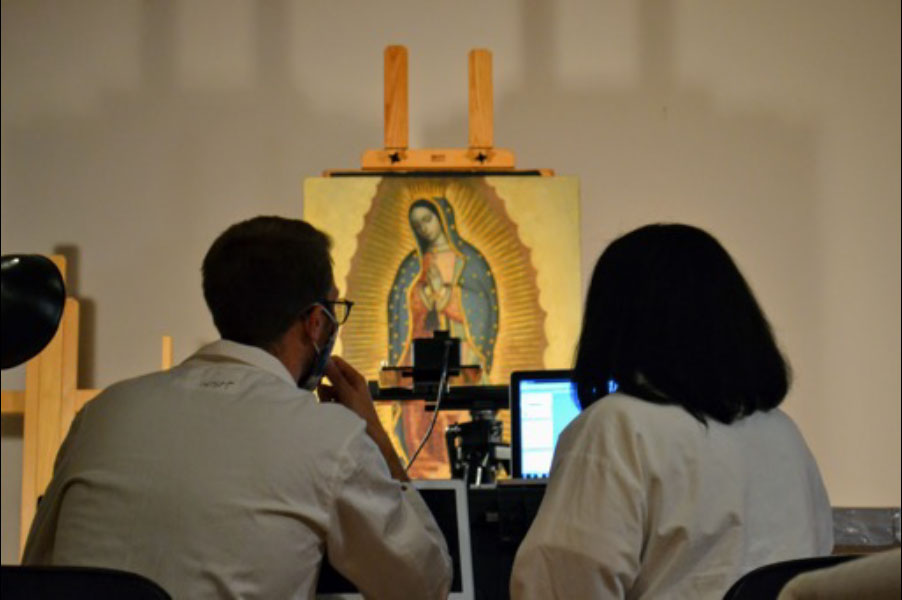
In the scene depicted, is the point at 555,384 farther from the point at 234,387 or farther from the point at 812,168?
the point at 812,168

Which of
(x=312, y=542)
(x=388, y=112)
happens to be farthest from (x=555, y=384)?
(x=388, y=112)

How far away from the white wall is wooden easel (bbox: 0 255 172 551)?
337 mm

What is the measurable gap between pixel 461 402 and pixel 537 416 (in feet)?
0.51

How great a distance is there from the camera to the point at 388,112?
430 cm

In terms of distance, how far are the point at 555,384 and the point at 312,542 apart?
3.17ft

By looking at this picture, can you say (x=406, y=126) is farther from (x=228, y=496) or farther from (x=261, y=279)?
(x=228, y=496)

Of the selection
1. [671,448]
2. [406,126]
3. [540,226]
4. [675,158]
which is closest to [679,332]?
[671,448]

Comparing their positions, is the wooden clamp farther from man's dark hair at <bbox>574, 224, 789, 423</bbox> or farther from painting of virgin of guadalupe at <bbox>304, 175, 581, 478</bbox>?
man's dark hair at <bbox>574, 224, 789, 423</bbox>

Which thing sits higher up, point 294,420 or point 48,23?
point 48,23

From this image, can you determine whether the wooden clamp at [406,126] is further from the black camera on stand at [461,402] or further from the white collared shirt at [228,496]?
the white collared shirt at [228,496]

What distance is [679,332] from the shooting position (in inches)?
68.2

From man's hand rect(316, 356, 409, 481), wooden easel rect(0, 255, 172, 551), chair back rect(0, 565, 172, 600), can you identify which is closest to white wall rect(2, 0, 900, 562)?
wooden easel rect(0, 255, 172, 551)

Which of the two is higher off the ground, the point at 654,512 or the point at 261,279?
the point at 261,279

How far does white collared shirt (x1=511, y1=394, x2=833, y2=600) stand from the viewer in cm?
165
